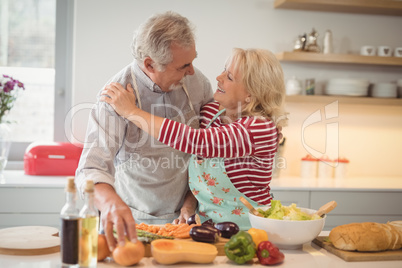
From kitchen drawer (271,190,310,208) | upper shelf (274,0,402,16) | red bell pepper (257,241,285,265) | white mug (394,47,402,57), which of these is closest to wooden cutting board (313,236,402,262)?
red bell pepper (257,241,285,265)

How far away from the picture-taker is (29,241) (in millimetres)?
1454

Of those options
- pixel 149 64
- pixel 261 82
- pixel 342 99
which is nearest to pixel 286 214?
pixel 261 82

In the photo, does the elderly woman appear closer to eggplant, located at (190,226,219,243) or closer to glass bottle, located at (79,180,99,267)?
eggplant, located at (190,226,219,243)

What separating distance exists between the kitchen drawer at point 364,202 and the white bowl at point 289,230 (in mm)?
1683

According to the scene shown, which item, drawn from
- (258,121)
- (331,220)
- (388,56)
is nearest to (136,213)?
(258,121)

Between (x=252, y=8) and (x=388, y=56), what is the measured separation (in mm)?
1080

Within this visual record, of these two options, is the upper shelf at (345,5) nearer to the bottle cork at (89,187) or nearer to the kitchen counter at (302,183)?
the kitchen counter at (302,183)

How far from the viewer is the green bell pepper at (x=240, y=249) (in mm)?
1352

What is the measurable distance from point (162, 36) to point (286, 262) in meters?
0.93

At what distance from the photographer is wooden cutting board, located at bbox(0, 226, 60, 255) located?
139cm

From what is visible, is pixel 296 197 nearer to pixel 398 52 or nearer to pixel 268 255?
pixel 398 52

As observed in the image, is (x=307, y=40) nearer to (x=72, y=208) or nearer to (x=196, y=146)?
(x=196, y=146)

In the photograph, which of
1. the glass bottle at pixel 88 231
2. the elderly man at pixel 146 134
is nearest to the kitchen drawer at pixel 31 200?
the elderly man at pixel 146 134

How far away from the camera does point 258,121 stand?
1802 millimetres
